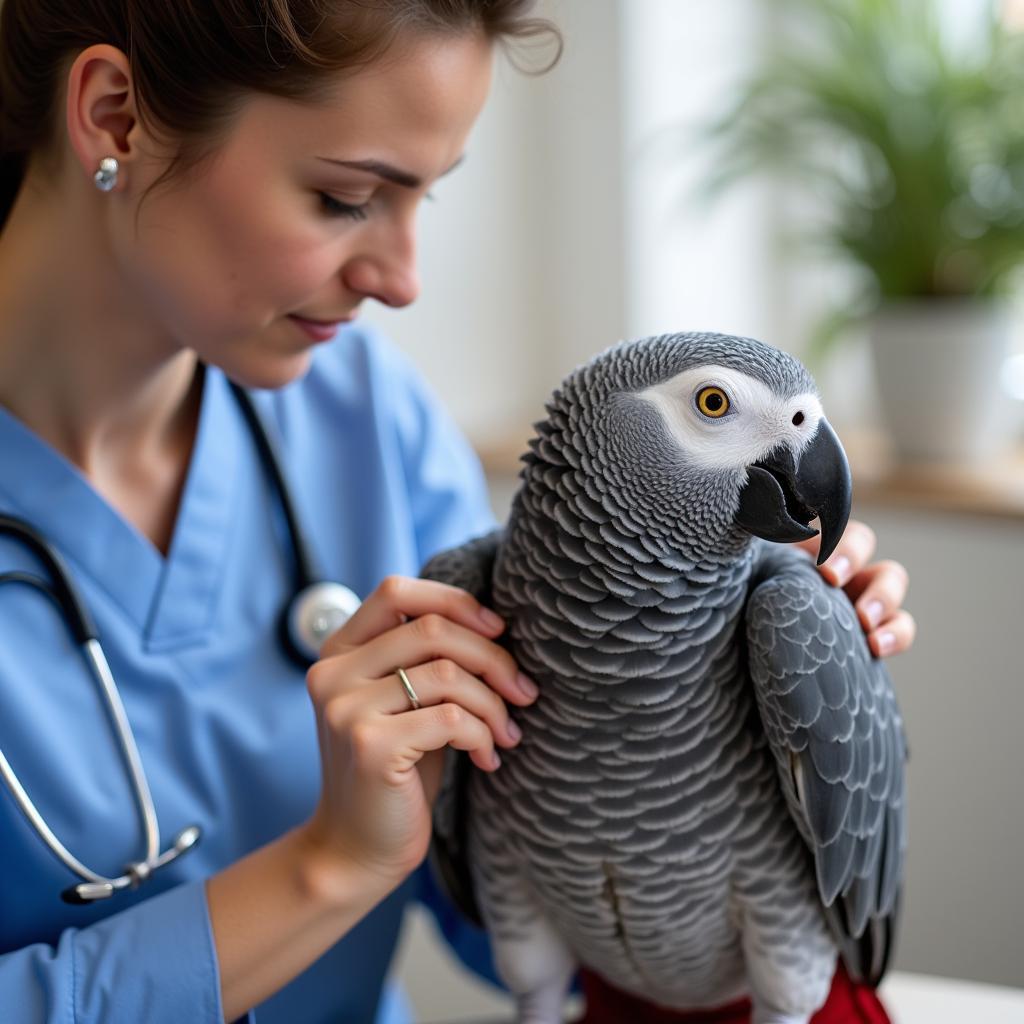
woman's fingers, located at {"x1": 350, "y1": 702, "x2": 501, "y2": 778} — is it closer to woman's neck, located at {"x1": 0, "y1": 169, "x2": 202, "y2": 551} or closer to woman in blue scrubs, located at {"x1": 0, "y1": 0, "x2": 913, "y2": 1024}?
woman in blue scrubs, located at {"x1": 0, "y1": 0, "x2": 913, "y2": 1024}

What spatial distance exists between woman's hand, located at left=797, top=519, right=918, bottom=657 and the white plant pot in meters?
0.67

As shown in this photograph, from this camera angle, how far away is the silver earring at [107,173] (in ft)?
2.44

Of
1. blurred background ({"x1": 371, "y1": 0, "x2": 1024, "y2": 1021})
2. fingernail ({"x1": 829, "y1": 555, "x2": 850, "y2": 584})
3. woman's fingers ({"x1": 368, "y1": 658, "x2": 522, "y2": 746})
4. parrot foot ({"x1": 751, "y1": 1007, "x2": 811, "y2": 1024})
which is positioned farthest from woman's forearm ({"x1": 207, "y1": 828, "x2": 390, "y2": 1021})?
blurred background ({"x1": 371, "y1": 0, "x2": 1024, "y2": 1021})

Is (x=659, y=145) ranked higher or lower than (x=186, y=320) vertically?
higher

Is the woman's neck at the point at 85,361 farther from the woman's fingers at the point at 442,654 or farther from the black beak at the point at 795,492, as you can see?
the black beak at the point at 795,492

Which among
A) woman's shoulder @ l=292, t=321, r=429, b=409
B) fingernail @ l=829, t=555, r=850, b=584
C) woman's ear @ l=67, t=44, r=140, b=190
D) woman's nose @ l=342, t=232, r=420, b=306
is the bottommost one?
fingernail @ l=829, t=555, r=850, b=584

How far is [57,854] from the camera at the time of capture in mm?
745

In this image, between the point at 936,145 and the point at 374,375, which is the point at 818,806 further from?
the point at 936,145

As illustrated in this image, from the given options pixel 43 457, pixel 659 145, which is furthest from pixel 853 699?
pixel 659 145

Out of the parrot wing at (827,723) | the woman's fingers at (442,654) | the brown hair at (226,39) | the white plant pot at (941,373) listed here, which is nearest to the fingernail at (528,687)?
the woman's fingers at (442,654)

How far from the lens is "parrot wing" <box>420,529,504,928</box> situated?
2.43 ft

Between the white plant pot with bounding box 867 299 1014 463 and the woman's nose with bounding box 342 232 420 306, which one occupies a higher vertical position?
the woman's nose with bounding box 342 232 420 306

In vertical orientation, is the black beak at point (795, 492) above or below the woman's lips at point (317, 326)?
below

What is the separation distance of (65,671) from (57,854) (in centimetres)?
13
